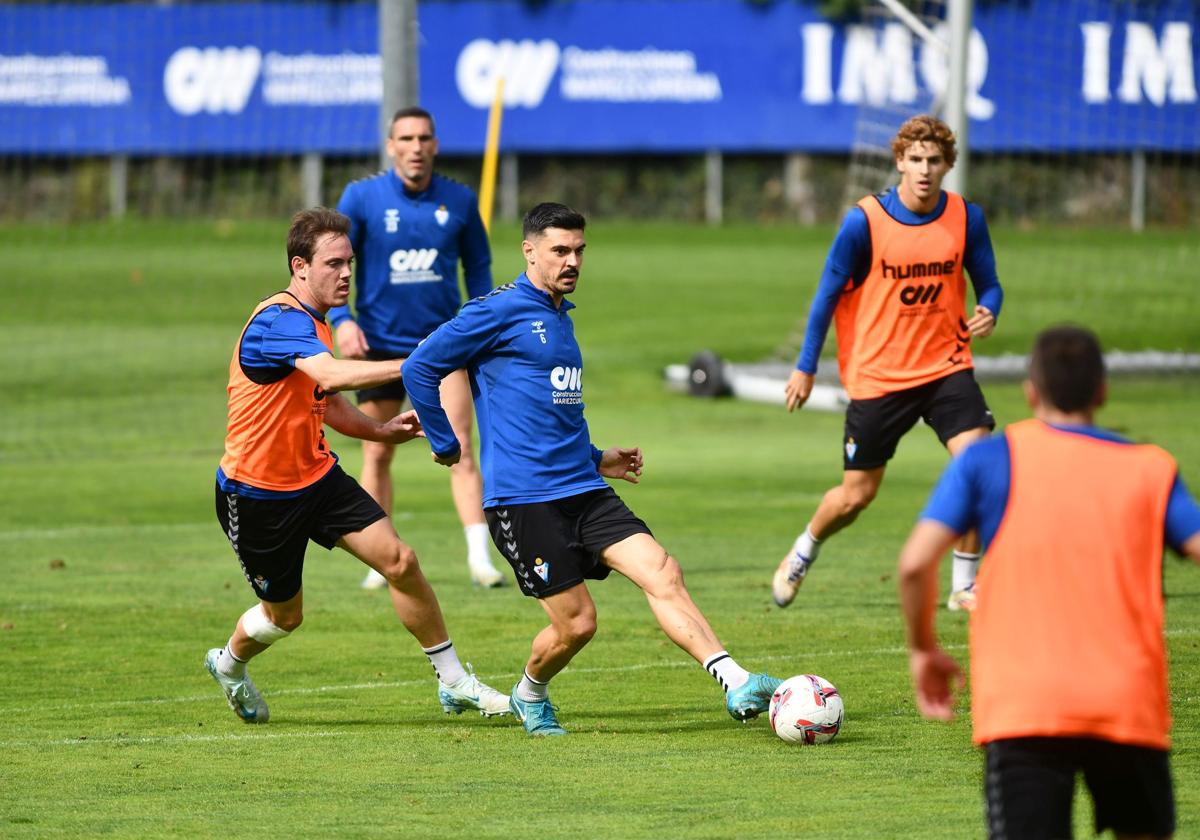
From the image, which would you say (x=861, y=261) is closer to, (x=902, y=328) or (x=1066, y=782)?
(x=902, y=328)

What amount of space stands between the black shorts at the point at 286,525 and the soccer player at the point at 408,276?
3236 mm

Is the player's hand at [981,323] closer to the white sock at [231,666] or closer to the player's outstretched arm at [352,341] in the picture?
the player's outstretched arm at [352,341]

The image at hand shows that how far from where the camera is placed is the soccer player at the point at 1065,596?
4559 millimetres

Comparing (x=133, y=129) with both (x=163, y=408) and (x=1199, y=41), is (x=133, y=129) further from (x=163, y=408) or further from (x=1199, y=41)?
(x=1199, y=41)

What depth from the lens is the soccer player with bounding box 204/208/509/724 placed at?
7812mm

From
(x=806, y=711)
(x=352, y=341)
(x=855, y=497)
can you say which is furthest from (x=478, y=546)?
(x=806, y=711)

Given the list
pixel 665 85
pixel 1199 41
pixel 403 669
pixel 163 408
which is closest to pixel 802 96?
pixel 665 85

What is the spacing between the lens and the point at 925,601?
4652mm

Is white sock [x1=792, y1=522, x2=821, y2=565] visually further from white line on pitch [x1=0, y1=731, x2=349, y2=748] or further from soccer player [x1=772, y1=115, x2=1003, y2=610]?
white line on pitch [x1=0, y1=731, x2=349, y2=748]

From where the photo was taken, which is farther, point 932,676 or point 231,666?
point 231,666

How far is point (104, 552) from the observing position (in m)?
12.6

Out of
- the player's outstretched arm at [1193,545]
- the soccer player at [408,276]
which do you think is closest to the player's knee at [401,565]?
the soccer player at [408,276]

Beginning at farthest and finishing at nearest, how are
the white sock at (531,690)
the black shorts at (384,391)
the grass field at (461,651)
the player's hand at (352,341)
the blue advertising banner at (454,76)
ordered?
the blue advertising banner at (454,76), the black shorts at (384,391), the player's hand at (352,341), the white sock at (531,690), the grass field at (461,651)

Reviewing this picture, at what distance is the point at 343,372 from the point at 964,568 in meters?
4.07
